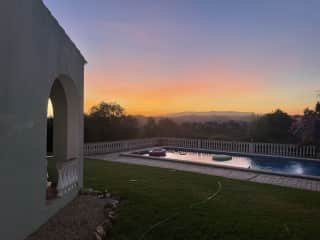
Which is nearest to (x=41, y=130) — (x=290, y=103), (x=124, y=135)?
(x=124, y=135)

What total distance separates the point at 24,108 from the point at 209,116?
2392 centimetres

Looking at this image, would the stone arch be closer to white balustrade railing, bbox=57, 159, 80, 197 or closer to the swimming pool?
white balustrade railing, bbox=57, 159, 80, 197

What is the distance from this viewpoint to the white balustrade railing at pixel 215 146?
1333 centimetres

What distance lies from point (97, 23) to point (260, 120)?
46.1ft

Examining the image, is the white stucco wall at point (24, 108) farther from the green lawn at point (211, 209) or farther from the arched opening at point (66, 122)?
the green lawn at point (211, 209)

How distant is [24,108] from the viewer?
3076 mm

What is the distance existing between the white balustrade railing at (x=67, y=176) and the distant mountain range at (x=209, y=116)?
47.0 feet

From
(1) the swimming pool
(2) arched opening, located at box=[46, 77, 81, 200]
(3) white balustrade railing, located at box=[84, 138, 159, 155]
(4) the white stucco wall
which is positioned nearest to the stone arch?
(2) arched opening, located at box=[46, 77, 81, 200]

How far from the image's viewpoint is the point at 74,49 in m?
5.19

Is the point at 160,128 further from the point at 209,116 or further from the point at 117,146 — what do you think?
the point at 209,116

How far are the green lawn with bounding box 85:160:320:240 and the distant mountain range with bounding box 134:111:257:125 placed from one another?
13153mm

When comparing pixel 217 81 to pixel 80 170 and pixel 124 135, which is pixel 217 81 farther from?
pixel 80 170

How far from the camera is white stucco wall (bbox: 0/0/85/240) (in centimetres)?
267

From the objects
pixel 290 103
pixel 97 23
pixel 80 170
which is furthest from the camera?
pixel 290 103
